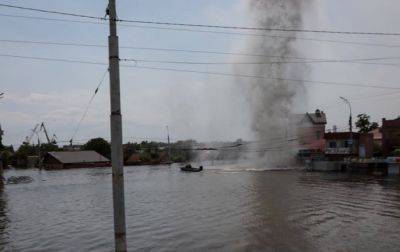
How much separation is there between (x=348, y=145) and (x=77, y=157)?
4231 inches

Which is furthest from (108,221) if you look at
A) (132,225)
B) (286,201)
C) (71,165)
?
(71,165)

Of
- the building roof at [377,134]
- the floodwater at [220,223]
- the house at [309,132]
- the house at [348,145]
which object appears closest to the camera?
the floodwater at [220,223]

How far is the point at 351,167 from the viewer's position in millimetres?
87312

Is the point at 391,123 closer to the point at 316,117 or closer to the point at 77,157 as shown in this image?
the point at 316,117

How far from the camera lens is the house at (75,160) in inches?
6688

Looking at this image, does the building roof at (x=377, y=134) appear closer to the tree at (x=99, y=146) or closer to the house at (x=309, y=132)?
the house at (x=309, y=132)

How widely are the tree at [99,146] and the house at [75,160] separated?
1289 cm

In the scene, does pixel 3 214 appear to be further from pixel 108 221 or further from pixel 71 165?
pixel 71 165

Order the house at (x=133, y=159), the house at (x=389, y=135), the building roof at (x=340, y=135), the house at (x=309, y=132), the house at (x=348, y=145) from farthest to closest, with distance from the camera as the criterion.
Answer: the house at (x=133, y=159)
the house at (x=309, y=132)
the building roof at (x=340, y=135)
the house at (x=389, y=135)
the house at (x=348, y=145)

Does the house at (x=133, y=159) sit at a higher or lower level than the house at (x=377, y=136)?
lower

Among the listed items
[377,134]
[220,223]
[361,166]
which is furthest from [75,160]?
[220,223]

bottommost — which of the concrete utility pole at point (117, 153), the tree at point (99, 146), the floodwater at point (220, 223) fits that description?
the floodwater at point (220, 223)

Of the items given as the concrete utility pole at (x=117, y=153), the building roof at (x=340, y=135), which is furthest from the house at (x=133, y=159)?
the concrete utility pole at (x=117, y=153)

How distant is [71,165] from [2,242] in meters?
148
